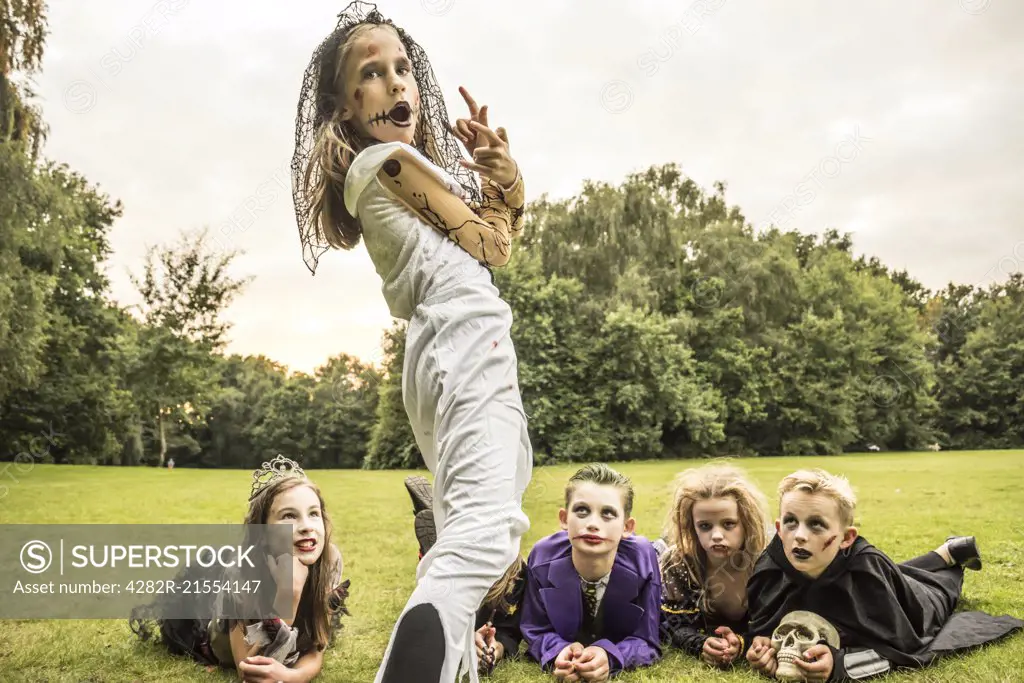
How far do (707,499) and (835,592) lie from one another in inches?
17.2

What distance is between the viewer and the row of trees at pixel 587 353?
1080 centimetres

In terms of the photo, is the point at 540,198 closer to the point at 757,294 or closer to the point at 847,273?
the point at 757,294

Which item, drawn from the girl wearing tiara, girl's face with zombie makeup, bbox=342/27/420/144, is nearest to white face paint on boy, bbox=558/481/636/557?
the girl wearing tiara

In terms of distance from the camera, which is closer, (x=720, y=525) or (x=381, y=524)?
(x=720, y=525)

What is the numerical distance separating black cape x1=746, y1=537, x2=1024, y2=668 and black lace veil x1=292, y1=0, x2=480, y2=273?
4.76 feet

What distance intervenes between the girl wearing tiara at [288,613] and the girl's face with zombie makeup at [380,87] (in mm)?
1100

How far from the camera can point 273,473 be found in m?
2.32

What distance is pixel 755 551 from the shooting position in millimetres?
2402

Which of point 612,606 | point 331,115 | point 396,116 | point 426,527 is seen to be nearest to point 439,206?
point 396,116

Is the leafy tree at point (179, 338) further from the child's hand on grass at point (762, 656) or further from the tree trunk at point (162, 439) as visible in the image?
the child's hand on grass at point (762, 656)

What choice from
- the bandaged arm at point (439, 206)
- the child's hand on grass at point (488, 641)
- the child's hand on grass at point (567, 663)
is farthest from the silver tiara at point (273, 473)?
the bandaged arm at point (439, 206)

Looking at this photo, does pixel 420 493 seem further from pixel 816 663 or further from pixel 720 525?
pixel 816 663

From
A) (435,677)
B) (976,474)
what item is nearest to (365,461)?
(976,474)

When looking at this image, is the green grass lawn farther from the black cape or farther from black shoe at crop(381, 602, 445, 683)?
black shoe at crop(381, 602, 445, 683)
